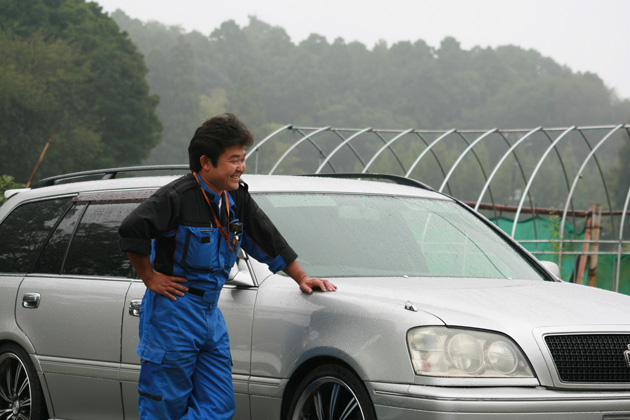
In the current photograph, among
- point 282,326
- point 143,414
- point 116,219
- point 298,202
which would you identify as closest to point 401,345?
point 282,326

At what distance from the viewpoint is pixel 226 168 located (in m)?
4.37

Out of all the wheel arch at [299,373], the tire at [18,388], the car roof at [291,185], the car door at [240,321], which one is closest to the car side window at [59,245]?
the car roof at [291,185]

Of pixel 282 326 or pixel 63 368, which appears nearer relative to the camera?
pixel 282 326

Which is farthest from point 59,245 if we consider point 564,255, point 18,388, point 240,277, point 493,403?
point 564,255

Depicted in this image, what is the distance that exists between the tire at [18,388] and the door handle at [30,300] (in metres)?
0.28

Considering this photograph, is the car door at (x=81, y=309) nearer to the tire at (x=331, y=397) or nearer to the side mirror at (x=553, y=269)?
the tire at (x=331, y=397)

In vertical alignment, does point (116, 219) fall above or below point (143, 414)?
above

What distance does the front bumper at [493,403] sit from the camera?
382cm

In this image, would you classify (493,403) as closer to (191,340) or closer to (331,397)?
(331,397)

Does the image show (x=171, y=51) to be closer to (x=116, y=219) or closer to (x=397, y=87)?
(x=397, y=87)

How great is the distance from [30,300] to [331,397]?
2.59 metres

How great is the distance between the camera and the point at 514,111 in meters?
130

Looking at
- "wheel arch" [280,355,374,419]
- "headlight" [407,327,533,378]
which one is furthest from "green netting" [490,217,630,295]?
"headlight" [407,327,533,378]

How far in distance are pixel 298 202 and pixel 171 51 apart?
440ft
